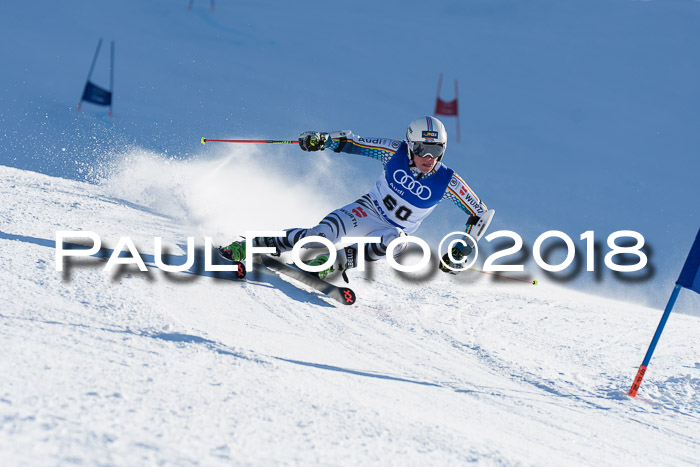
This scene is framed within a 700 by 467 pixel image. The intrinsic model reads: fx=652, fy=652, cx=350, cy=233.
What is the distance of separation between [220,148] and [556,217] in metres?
6.55

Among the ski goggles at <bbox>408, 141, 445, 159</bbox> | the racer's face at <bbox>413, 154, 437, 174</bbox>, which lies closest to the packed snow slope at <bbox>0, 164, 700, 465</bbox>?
the racer's face at <bbox>413, 154, 437, 174</bbox>

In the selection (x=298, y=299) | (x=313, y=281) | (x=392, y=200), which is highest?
(x=392, y=200)

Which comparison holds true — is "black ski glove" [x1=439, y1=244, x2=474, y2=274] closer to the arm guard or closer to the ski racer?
the ski racer

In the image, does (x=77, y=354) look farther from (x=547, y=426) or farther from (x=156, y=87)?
(x=156, y=87)

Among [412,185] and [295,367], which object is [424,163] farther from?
[295,367]

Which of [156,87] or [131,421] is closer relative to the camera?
[131,421]

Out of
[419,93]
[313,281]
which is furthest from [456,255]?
[419,93]

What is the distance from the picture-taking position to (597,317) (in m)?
5.93

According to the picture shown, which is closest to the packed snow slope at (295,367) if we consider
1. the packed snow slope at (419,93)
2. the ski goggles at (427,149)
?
the ski goggles at (427,149)

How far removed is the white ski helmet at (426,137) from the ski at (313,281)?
1272mm

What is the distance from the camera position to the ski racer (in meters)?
5.18

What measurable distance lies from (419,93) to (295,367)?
1849 cm

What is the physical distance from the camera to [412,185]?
17.5 feet

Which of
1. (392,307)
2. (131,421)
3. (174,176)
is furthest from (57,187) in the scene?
(131,421)
